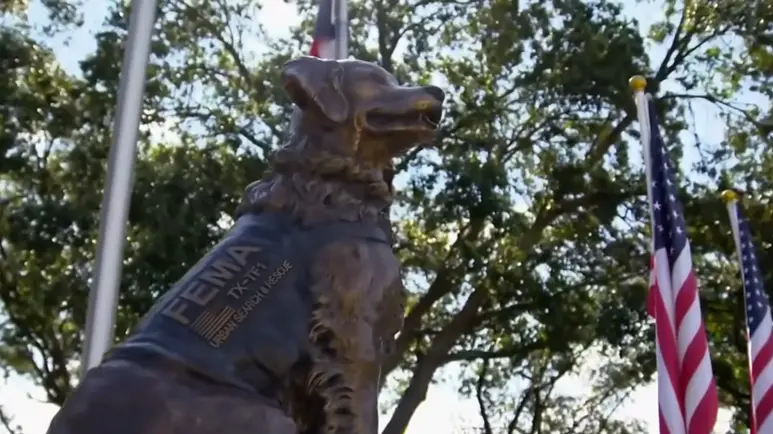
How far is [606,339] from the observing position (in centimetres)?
1305

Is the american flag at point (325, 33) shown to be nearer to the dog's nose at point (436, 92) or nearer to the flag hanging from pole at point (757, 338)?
the flag hanging from pole at point (757, 338)

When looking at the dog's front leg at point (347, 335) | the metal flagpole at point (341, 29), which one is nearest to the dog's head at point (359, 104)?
the dog's front leg at point (347, 335)

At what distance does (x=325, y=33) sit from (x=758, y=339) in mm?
4323

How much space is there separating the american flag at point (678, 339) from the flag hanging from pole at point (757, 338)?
1107 millimetres

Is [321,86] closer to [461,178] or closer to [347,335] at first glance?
[347,335]

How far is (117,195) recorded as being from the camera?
6289 millimetres

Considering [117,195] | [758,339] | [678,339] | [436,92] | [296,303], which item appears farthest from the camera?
[758,339]

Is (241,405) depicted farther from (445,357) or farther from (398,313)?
(445,357)

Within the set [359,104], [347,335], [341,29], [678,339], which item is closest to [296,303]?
[347,335]

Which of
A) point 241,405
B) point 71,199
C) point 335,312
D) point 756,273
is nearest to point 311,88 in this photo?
point 335,312

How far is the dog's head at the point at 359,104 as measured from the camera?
10.8 feet

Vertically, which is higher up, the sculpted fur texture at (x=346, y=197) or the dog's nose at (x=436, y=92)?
the dog's nose at (x=436, y=92)

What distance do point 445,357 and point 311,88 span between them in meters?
10.3

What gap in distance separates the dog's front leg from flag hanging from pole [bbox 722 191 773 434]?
19.8 feet
